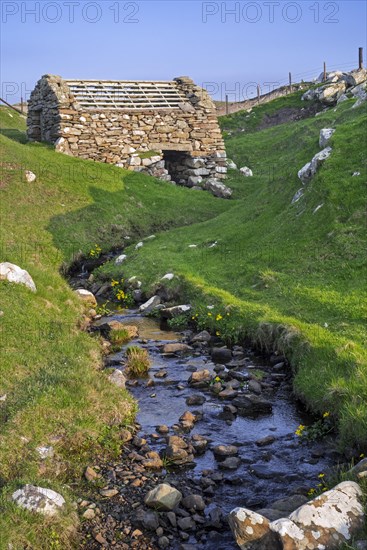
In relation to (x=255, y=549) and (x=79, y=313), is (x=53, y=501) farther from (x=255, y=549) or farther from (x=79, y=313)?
(x=79, y=313)

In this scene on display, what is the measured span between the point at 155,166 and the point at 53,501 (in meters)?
33.7

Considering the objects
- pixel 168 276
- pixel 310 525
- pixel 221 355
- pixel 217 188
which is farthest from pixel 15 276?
pixel 217 188

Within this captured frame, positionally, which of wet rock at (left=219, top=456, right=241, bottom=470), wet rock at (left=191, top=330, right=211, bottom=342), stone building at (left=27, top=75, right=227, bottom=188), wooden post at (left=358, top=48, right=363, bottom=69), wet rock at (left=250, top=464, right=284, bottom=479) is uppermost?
wooden post at (left=358, top=48, right=363, bottom=69)

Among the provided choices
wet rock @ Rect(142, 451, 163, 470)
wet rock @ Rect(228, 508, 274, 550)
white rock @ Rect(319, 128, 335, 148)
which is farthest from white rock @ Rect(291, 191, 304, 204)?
wet rock @ Rect(228, 508, 274, 550)

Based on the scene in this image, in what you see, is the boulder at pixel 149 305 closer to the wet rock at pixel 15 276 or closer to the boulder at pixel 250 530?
the wet rock at pixel 15 276

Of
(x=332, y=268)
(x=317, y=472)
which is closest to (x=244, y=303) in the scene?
(x=332, y=268)

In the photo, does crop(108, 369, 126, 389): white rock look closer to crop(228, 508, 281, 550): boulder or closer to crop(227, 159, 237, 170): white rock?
crop(228, 508, 281, 550): boulder

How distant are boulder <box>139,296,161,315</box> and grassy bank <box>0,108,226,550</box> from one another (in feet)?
7.29

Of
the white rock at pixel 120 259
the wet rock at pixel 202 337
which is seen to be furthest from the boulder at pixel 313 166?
the wet rock at pixel 202 337

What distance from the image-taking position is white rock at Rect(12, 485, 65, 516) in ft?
29.6

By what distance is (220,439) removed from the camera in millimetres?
12211

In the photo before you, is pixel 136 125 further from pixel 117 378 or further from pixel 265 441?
pixel 265 441

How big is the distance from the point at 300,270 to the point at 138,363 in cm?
727

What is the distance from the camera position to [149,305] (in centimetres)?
2120
